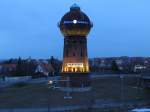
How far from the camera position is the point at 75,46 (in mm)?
116688

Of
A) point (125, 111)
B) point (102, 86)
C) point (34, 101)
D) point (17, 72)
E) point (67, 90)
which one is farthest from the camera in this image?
point (17, 72)

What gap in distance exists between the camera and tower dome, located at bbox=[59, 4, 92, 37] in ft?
377

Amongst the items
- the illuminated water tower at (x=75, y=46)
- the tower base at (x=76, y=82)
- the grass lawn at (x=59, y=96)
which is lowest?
the grass lawn at (x=59, y=96)

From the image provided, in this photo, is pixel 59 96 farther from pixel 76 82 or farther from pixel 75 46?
pixel 75 46

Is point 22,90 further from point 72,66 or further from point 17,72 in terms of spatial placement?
point 17,72

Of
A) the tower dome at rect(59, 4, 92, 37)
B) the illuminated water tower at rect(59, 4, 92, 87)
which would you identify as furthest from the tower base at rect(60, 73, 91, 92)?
the tower dome at rect(59, 4, 92, 37)

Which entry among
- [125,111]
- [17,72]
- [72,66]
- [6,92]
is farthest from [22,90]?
[17,72]

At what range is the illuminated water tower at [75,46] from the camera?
4545 inches

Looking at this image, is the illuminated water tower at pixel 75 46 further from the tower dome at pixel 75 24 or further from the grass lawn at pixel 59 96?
the grass lawn at pixel 59 96

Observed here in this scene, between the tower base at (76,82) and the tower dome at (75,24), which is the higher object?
the tower dome at (75,24)

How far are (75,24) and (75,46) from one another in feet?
15.5

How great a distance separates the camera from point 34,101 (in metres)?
95.4

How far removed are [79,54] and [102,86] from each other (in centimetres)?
848

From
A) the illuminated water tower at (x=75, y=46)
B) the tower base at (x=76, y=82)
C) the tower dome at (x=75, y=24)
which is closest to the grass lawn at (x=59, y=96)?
the tower base at (x=76, y=82)
